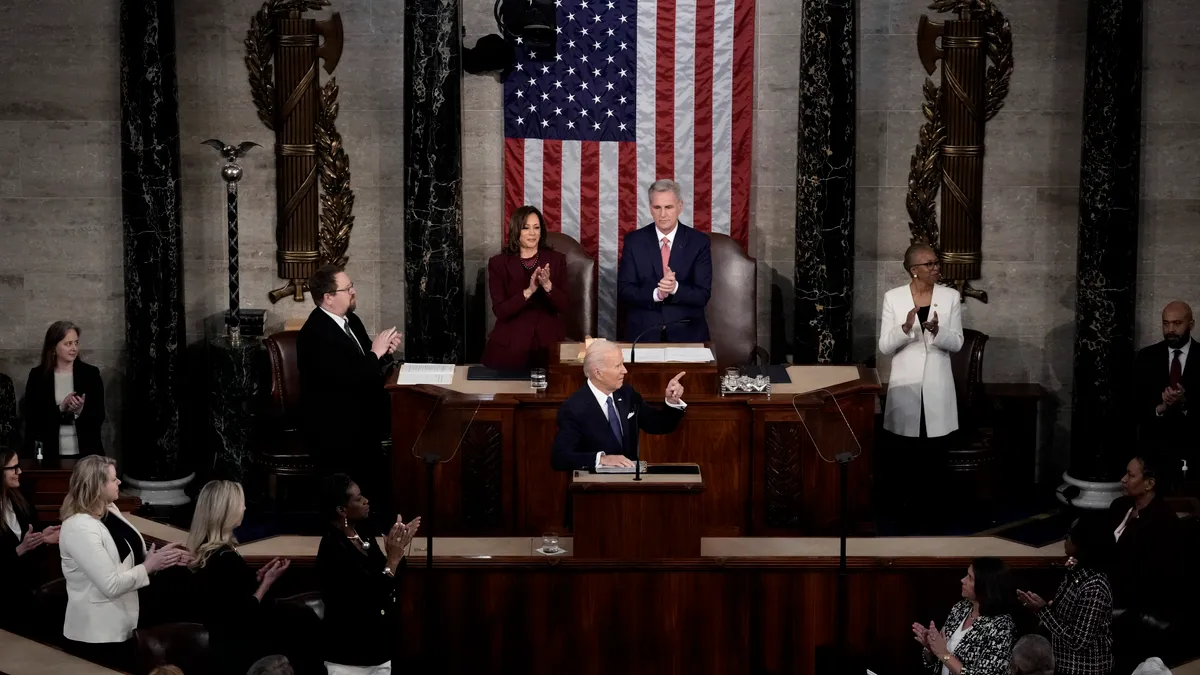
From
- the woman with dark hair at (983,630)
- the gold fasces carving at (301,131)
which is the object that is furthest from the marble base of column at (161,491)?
the woman with dark hair at (983,630)

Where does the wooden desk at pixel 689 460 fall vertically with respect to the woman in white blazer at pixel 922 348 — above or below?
below

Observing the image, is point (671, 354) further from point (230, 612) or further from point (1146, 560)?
point (230, 612)

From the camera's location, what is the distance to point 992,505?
1118 cm

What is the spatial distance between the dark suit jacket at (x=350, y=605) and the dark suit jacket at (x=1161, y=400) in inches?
229

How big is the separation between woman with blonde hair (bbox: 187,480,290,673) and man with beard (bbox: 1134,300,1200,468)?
6.24m

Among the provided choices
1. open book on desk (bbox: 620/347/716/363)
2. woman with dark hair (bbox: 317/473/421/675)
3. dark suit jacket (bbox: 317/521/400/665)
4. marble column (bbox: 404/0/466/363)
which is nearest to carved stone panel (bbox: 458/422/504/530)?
open book on desk (bbox: 620/347/716/363)

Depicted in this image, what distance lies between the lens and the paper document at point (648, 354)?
957 cm

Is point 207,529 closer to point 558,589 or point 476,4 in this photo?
point 558,589

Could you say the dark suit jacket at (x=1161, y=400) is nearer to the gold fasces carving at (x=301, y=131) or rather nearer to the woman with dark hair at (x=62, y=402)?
the gold fasces carving at (x=301, y=131)

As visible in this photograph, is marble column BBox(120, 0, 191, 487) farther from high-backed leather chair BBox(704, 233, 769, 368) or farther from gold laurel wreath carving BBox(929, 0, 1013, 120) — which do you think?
gold laurel wreath carving BBox(929, 0, 1013, 120)

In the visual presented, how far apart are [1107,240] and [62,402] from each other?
724cm

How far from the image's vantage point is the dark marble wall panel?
36.4ft

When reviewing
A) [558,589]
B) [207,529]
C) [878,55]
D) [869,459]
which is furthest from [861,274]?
[207,529]

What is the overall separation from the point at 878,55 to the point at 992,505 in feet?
11.4
